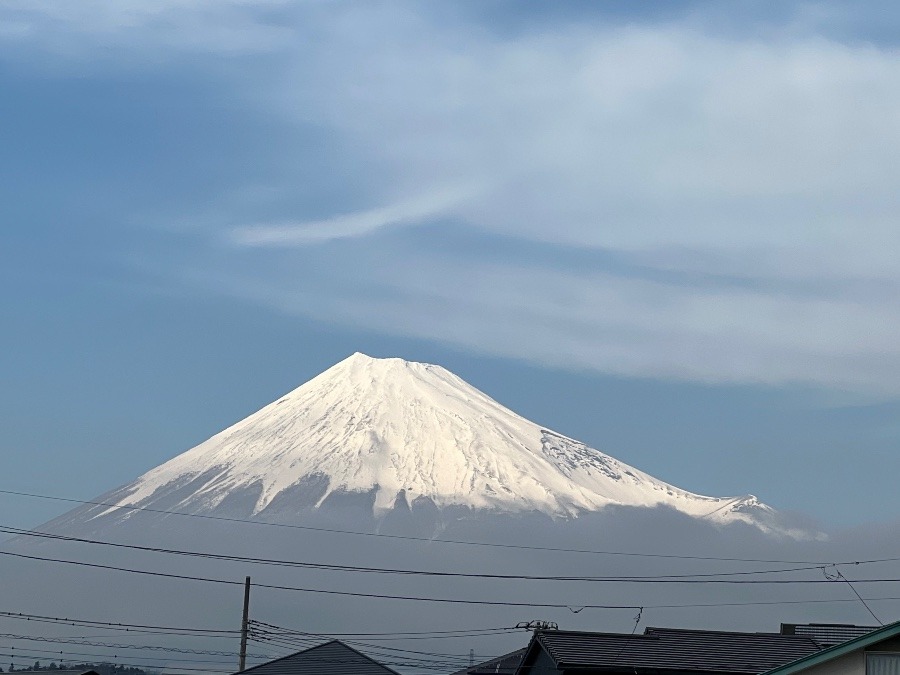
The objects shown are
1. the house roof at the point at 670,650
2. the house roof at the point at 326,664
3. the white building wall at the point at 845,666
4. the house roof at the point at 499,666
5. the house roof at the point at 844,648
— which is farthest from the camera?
the house roof at the point at 499,666

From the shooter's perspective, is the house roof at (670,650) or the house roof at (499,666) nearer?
the house roof at (670,650)

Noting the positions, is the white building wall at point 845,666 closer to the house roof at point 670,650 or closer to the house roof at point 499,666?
the house roof at point 670,650

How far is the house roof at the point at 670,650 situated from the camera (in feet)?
144

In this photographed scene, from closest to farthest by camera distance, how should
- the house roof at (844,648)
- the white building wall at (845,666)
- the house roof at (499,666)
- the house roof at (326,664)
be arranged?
the house roof at (844,648)
the white building wall at (845,666)
the house roof at (326,664)
the house roof at (499,666)

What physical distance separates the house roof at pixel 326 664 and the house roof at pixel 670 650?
24.1 feet

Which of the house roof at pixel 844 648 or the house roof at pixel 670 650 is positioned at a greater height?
the house roof at pixel 670 650

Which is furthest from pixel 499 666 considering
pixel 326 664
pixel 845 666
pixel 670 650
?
pixel 845 666

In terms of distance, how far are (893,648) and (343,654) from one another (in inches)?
1134

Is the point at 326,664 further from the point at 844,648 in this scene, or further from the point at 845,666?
the point at 844,648

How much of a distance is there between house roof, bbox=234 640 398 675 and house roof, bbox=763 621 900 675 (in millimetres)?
24122

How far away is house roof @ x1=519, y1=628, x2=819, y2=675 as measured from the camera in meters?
43.9

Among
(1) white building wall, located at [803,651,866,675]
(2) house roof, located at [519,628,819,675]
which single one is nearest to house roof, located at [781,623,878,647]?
(2) house roof, located at [519,628,819,675]

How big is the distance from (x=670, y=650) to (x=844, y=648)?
16.3 metres

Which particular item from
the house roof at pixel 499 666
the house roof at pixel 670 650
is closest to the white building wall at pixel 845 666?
the house roof at pixel 670 650
